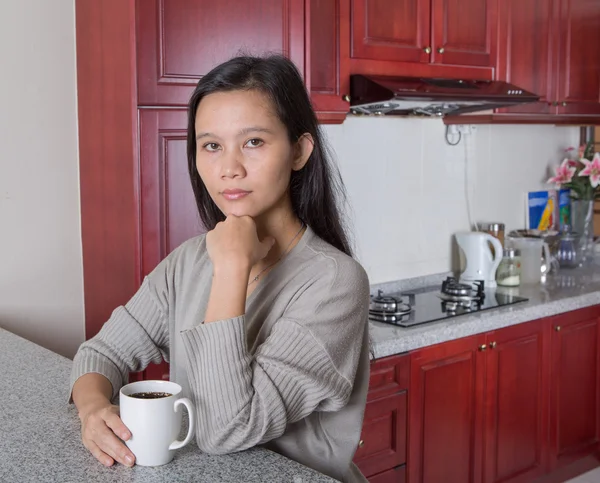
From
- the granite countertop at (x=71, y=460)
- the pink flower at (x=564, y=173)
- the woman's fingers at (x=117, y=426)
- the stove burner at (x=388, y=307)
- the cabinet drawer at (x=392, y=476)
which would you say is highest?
the pink flower at (x=564, y=173)

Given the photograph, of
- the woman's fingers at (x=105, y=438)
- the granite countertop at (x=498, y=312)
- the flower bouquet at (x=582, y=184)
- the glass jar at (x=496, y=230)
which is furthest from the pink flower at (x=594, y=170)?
the woman's fingers at (x=105, y=438)

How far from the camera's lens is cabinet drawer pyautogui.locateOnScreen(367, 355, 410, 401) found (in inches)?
91.1

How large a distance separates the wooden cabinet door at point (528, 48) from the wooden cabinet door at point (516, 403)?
916 millimetres

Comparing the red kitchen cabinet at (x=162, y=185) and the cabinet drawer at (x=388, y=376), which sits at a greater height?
the red kitchen cabinet at (x=162, y=185)

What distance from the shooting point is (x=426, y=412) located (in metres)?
2.51

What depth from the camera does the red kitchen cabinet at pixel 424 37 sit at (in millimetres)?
2492

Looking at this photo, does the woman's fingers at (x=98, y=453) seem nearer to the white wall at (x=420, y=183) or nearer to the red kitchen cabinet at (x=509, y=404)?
the red kitchen cabinet at (x=509, y=404)

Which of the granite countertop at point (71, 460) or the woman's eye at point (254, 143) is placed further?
the woman's eye at point (254, 143)

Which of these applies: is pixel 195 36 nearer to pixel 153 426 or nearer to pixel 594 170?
pixel 153 426

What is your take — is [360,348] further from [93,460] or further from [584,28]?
[584,28]

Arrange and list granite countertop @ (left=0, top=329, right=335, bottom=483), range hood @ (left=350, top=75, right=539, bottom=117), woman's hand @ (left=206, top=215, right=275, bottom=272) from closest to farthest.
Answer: granite countertop @ (left=0, top=329, right=335, bottom=483) → woman's hand @ (left=206, top=215, right=275, bottom=272) → range hood @ (left=350, top=75, right=539, bottom=117)

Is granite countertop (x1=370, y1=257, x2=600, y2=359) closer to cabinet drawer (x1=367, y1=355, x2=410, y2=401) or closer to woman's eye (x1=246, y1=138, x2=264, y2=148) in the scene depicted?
cabinet drawer (x1=367, y1=355, x2=410, y2=401)

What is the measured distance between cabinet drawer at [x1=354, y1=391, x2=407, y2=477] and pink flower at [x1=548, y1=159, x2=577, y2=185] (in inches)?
69.5

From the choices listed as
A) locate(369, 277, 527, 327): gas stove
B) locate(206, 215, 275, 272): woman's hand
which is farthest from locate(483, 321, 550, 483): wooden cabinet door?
locate(206, 215, 275, 272): woman's hand
